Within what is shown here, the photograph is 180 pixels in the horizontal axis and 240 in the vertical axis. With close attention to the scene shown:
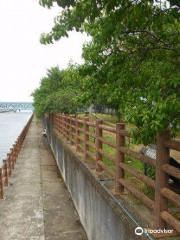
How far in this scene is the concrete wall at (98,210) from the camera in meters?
4.26

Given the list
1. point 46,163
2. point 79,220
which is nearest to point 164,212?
point 79,220

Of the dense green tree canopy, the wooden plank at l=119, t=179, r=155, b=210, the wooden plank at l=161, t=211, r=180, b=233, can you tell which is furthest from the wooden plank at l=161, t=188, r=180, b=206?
the dense green tree canopy

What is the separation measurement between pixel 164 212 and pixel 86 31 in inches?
114

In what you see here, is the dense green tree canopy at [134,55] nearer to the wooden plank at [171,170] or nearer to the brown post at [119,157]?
the wooden plank at [171,170]

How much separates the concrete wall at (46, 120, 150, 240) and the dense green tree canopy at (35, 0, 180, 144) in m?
1.59

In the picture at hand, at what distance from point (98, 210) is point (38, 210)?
11.9 ft

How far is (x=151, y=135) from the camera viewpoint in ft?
11.0

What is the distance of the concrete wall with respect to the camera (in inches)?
Answer: 168

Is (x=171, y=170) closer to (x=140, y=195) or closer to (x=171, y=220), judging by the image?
(x=171, y=220)

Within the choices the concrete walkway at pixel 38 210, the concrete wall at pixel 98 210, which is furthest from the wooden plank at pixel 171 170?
the concrete walkway at pixel 38 210

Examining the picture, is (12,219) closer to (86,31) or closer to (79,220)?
(79,220)

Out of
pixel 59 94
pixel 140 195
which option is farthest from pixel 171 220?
pixel 59 94

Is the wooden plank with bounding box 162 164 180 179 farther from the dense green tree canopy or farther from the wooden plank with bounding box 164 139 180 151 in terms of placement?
the dense green tree canopy

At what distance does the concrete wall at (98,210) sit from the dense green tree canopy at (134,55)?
5.21ft
